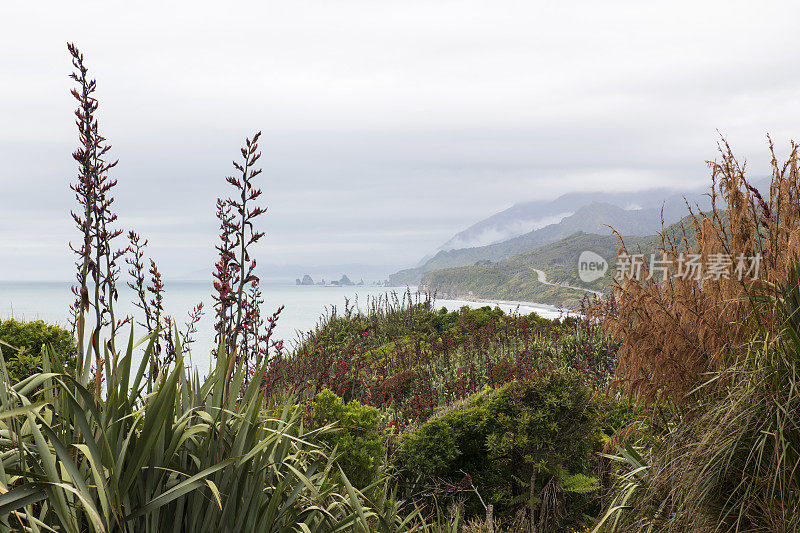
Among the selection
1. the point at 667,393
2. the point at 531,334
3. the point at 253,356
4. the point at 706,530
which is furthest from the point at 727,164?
the point at 531,334

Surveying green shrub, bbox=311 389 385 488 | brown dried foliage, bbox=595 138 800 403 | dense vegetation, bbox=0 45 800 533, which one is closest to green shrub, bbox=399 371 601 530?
dense vegetation, bbox=0 45 800 533

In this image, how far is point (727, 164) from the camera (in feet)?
12.1

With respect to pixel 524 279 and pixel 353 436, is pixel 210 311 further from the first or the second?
pixel 524 279

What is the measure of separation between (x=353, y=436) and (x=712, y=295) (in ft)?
9.03

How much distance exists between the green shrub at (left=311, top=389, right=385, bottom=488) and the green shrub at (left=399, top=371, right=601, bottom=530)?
107 cm

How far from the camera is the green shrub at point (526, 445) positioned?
205 inches

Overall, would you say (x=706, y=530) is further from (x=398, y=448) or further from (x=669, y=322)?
(x=398, y=448)

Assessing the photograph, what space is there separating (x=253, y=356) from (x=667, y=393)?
9.03 feet

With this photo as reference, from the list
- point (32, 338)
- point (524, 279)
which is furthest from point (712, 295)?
point (524, 279)

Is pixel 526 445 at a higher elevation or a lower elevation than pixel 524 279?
lower

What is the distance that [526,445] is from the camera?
523 cm

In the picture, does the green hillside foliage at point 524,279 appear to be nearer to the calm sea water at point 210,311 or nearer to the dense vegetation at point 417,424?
the calm sea water at point 210,311

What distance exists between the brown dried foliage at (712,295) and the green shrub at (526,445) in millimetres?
1321

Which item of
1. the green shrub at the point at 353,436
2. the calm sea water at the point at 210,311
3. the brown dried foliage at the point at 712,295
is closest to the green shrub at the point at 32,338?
the calm sea water at the point at 210,311
